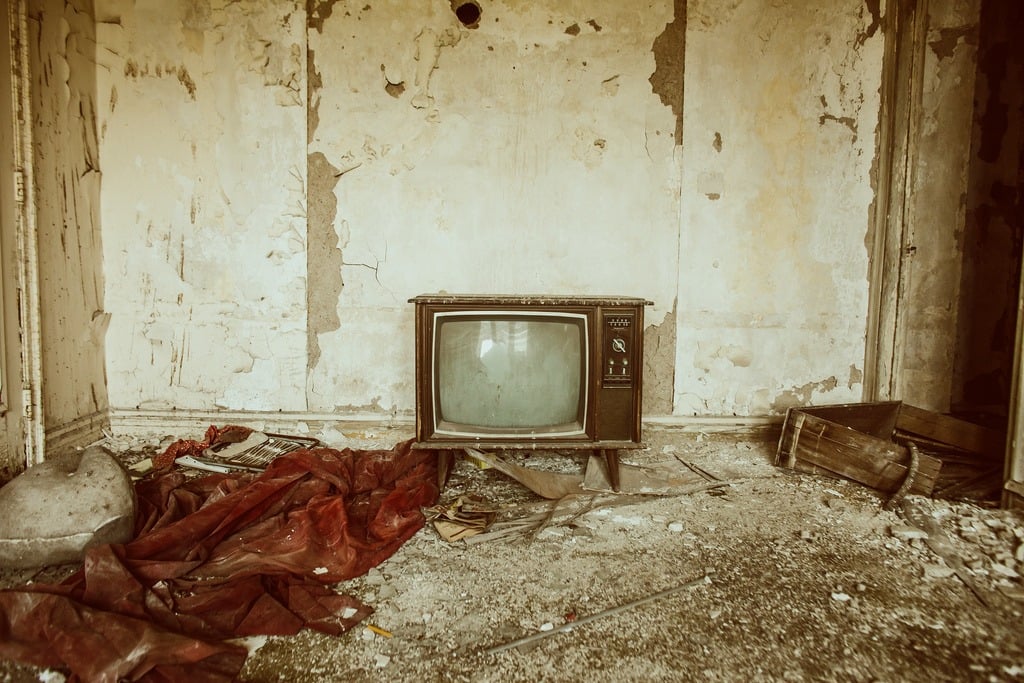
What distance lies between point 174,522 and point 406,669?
3.30ft

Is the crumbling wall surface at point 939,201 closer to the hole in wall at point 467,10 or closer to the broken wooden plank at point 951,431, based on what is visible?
the broken wooden plank at point 951,431

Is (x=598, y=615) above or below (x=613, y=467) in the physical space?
below

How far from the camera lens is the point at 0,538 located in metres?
1.56

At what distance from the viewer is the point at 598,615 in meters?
1.43

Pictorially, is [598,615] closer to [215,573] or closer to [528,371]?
[528,371]

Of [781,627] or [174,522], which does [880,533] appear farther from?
[174,522]

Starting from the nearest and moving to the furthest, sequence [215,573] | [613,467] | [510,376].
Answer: [215,573] → [510,376] → [613,467]

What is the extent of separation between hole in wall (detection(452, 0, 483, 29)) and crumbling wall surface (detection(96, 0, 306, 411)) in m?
0.75

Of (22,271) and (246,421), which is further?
(246,421)

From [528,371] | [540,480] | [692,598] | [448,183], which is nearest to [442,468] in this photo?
[540,480]

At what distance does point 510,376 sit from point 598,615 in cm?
92

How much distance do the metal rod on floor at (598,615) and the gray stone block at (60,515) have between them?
1.20 metres

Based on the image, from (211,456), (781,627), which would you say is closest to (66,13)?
(211,456)

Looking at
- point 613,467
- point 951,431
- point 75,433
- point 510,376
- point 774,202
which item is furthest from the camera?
point 774,202
